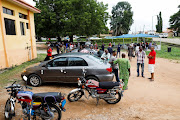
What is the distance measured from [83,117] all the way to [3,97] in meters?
3.53

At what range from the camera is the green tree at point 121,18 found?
52.0 metres

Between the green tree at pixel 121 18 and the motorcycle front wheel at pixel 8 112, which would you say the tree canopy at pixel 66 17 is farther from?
the green tree at pixel 121 18

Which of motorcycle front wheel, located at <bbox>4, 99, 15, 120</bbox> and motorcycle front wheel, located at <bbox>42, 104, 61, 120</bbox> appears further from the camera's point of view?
motorcycle front wheel, located at <bbox>4, 99, 15, 120</bbox>

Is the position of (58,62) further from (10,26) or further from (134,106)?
(10,26)

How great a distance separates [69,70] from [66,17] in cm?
2014

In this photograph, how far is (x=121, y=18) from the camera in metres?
54.0

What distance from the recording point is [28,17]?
13.9 metres

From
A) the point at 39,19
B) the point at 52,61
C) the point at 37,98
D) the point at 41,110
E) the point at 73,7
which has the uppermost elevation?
the point at 73,7

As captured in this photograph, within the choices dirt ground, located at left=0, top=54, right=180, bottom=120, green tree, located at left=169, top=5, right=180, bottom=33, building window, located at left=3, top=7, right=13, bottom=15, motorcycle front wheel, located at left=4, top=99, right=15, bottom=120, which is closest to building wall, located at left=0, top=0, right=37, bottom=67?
building window, located at left=3, top=7, right=13, bottom=15

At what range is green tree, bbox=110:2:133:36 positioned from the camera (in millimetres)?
52031

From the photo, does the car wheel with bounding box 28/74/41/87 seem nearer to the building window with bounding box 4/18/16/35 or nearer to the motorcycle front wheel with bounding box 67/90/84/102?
the motorcycle front wheel with bounding box 67/90/84/102

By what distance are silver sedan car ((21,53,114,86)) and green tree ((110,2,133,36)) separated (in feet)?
162

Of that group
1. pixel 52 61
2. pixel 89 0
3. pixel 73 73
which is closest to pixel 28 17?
pixel 52 61

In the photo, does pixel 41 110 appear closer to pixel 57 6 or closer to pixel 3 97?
pixel 3 97
